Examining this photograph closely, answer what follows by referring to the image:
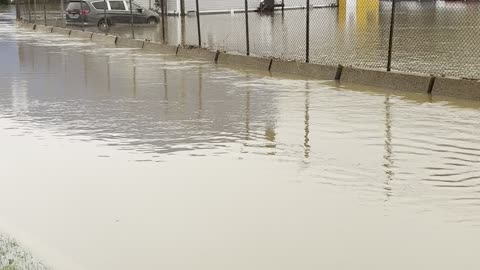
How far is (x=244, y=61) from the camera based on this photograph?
60.3 ft

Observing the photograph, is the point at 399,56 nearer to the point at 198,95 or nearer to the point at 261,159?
the point at 198,95

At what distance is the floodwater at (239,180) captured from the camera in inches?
225

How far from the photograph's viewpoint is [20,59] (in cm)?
2191

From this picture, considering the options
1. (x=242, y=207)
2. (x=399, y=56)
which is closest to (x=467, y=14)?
(x=399, y=56)

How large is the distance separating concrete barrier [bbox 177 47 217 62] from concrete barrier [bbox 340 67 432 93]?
18.0 feet

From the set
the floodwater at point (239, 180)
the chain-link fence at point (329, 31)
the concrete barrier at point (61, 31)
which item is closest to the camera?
the floodwater at point (239, 180)

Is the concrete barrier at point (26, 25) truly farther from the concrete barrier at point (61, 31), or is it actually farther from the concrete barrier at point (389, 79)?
the concrete barrier at point (389, 79)

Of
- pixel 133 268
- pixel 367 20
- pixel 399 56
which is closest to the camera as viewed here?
pixel 133 268

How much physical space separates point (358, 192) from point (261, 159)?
1675 millimetres

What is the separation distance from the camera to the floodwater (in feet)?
18.7

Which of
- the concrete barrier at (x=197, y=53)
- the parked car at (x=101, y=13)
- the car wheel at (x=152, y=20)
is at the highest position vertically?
the parked car at (x=101, y=13)

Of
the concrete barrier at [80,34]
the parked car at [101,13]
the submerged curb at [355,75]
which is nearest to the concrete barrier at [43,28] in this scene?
the parked car at [101,13]

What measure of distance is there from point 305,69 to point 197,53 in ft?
16.8

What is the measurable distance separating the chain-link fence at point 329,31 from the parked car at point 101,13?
0.16 ft
